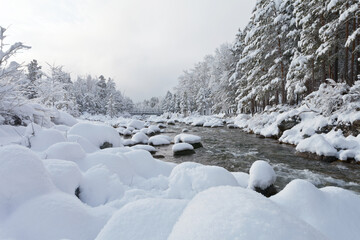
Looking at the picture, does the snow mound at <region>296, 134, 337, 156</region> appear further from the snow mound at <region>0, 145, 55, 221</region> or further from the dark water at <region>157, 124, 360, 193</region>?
the snow mound at <region>0, 145, 55, 221</region>

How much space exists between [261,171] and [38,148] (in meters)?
5.50

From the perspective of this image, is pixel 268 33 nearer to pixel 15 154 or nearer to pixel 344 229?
pixel 344 229

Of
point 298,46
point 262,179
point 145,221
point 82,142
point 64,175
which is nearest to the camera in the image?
point 145,221

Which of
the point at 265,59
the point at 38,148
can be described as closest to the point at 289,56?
the point at 265,59

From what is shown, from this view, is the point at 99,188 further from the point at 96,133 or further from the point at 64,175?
the point at 96,133

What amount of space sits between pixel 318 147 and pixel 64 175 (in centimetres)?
920

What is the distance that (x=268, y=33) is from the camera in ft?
61.0

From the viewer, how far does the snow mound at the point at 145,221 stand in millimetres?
1479

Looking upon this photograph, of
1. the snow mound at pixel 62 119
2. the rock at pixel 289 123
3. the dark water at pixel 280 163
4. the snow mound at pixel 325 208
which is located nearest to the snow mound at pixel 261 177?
the dark water at pixel 280 163

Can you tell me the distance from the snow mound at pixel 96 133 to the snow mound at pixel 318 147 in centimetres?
800

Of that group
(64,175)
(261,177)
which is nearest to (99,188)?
(64,175)

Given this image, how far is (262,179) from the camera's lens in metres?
4.92

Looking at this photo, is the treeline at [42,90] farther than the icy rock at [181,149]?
No

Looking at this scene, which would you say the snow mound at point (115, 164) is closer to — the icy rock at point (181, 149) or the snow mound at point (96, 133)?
the snow mound at point (96, 133)
